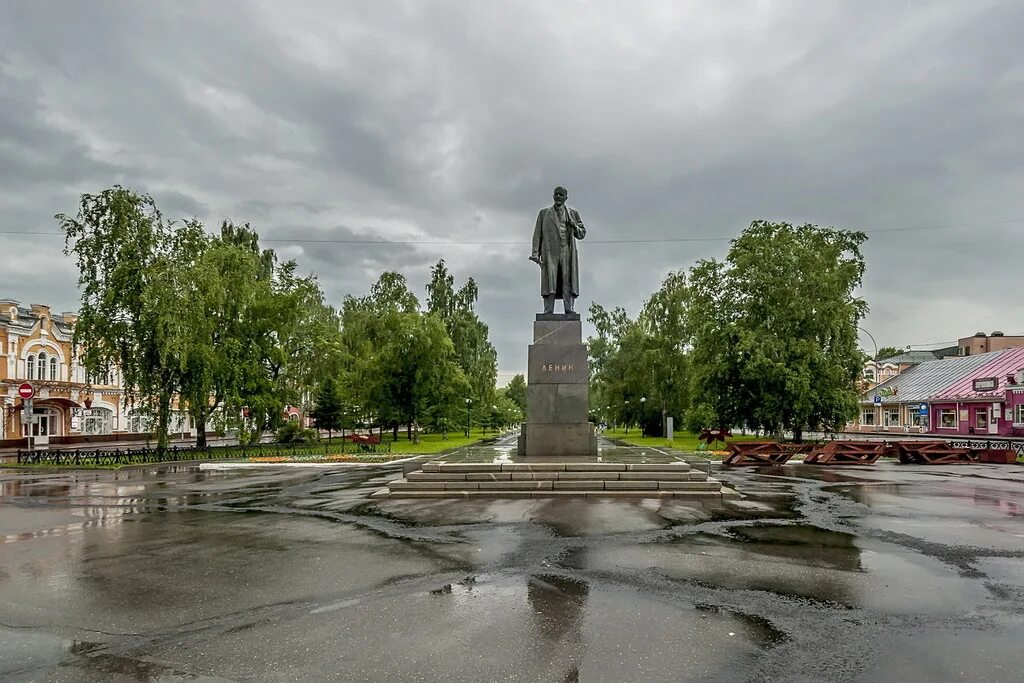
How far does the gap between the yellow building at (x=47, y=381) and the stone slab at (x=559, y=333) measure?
3569 centimetres

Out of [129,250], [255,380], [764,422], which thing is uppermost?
[129,250]

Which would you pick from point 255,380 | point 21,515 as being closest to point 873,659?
point 21,515

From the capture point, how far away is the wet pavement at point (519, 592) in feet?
16.3

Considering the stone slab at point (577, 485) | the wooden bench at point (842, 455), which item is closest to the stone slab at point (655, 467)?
the stone slab at point (577, 485)

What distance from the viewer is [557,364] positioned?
16953 millimetres

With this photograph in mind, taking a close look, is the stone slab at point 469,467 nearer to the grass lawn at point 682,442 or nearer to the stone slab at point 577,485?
the stone slab at point 577,485

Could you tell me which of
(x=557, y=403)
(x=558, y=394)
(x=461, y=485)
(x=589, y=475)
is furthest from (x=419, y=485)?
(x=558, y=394)

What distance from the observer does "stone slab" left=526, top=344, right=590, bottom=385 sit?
55.2 ft

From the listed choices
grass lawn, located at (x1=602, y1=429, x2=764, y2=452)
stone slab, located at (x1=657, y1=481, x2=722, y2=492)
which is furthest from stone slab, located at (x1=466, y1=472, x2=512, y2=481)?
grass lawn, located at (x1=602, y1=429, x2=764, y2=452)

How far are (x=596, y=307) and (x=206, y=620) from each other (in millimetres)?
54933

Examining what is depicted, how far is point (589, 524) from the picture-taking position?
10461mm

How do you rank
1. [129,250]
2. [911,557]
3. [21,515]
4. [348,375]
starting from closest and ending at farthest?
[911,557]
[21,515]
[129,250]
[348,375]

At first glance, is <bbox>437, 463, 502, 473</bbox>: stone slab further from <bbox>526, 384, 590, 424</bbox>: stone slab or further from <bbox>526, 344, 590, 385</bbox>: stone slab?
<bbox>526, 344, 590, 385</bbox>: stone slab

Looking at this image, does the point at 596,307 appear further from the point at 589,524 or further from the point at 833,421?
the point at 589,524
